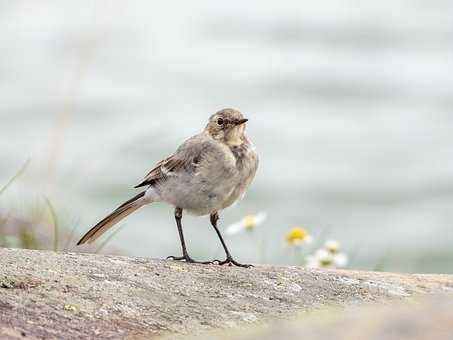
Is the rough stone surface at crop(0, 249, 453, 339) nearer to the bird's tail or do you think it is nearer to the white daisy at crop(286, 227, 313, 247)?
the bird's tail

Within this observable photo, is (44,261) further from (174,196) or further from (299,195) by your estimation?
(299,195)

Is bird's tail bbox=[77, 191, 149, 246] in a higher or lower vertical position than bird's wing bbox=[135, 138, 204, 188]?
lower

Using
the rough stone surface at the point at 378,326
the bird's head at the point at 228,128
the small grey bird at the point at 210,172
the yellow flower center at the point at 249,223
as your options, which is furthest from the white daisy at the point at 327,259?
the rough stone surface at the point at 378,326

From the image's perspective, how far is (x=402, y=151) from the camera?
49.2 ft

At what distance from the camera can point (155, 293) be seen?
204 inches

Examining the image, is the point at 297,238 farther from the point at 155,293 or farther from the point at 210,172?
the point at 155,293

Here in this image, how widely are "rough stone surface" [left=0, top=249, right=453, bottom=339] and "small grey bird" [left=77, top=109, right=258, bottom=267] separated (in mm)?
842

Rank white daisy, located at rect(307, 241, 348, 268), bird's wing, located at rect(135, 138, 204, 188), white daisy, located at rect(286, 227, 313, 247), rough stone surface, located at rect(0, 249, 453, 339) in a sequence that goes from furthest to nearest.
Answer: white daisy, located at rect(286, 227, 313, 247)
white daisy, located at rect(307, 241, 348, 268)
bird's wing, located at rect(135, 138, 204, 188)
rough stone surface, located at rect(0, 249, 453, 339)

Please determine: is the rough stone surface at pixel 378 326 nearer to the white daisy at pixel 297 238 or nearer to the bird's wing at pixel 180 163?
the bird's wing at pixel 180 163

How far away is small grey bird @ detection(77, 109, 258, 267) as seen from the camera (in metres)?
6.75

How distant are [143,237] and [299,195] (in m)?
2.10

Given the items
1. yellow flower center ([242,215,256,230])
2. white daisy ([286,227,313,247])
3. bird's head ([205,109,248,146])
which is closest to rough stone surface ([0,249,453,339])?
bird's head ([205,109,248,146])

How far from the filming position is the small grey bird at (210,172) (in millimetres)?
6750

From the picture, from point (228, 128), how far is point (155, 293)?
2.09 metres
